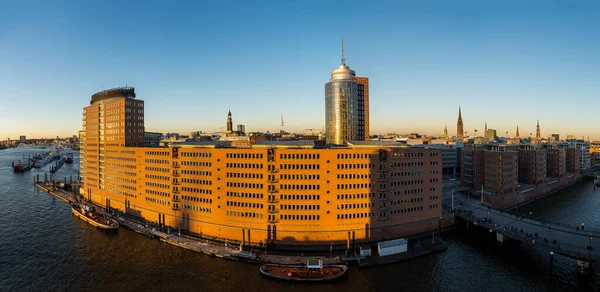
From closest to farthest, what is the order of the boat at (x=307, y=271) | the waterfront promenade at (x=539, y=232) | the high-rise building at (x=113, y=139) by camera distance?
1. the boat at (x=307, y=271)
2. the waterfront promenade at (x=539, y=232)
3. the high-rise building at (x=113, y=139)

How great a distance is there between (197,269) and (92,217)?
1945 inches

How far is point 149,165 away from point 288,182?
1677 inches

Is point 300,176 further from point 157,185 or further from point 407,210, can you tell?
point 157,185

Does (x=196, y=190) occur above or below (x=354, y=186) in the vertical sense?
below

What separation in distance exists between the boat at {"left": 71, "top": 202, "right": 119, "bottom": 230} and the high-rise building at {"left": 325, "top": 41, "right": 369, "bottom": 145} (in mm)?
88600

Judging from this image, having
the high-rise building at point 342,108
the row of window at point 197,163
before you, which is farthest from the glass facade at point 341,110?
the row of window at point 197,163

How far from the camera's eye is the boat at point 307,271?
5750 centimetres

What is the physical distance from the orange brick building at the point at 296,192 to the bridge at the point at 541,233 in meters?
13.5

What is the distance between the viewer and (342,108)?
138 m

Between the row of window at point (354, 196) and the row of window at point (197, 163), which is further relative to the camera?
the row of window at point (197, 163)

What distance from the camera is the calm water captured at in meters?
56.6

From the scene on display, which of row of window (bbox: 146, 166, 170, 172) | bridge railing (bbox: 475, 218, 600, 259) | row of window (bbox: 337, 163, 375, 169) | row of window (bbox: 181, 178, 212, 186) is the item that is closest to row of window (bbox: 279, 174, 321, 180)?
A: row of window (bbox: 337, 163, 375, 169)

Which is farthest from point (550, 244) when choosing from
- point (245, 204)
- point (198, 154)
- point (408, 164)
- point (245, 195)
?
point (198, 154)

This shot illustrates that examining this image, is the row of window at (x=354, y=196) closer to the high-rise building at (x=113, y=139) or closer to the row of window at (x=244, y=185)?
the row of window at (x=244, y=185)
